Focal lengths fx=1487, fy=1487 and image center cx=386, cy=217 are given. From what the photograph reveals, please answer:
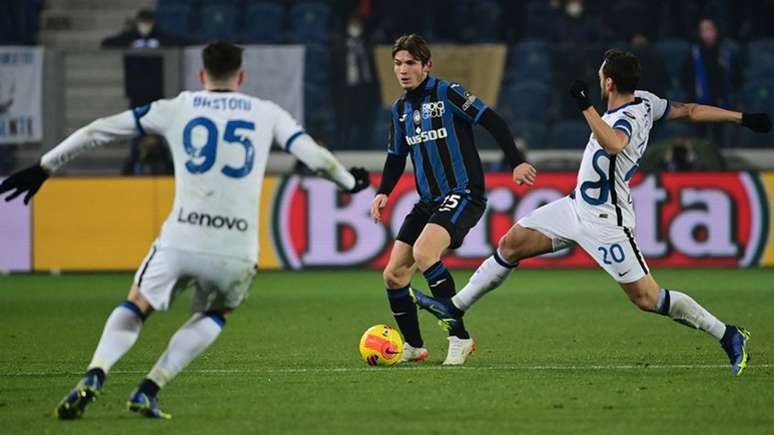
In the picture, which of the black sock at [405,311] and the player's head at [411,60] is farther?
the black sock at [405,311]

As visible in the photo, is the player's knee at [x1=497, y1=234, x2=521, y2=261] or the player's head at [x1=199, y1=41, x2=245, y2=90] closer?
the player's head at [x1=199, y1=41, x2=245, y2=90]

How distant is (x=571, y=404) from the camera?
25.1ft

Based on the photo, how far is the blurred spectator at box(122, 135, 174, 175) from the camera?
18.5m

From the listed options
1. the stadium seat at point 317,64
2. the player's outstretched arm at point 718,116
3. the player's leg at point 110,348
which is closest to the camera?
the player's leg at point 110,348

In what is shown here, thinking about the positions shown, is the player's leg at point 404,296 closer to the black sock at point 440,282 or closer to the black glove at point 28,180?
the black sock at point 440,282

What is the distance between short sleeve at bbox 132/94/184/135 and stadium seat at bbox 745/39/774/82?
14.3 meters

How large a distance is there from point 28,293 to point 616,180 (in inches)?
340

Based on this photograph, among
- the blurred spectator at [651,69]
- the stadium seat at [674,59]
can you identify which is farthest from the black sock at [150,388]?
the stadium seat at [674,59]

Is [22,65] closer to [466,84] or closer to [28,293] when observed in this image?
[28,293]

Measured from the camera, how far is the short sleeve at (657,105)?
9.16m

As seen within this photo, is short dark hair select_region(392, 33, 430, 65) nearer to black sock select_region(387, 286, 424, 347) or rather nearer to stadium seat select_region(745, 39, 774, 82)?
black sock select_region(387, 286, 424, 347)

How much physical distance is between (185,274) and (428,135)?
9.66 feet

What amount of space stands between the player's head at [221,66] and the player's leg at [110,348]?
875mm

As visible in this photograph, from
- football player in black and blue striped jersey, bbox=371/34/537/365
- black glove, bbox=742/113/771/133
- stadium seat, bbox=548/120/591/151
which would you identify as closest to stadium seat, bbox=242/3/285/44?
stadium seat, bbox=548/120/591/151
